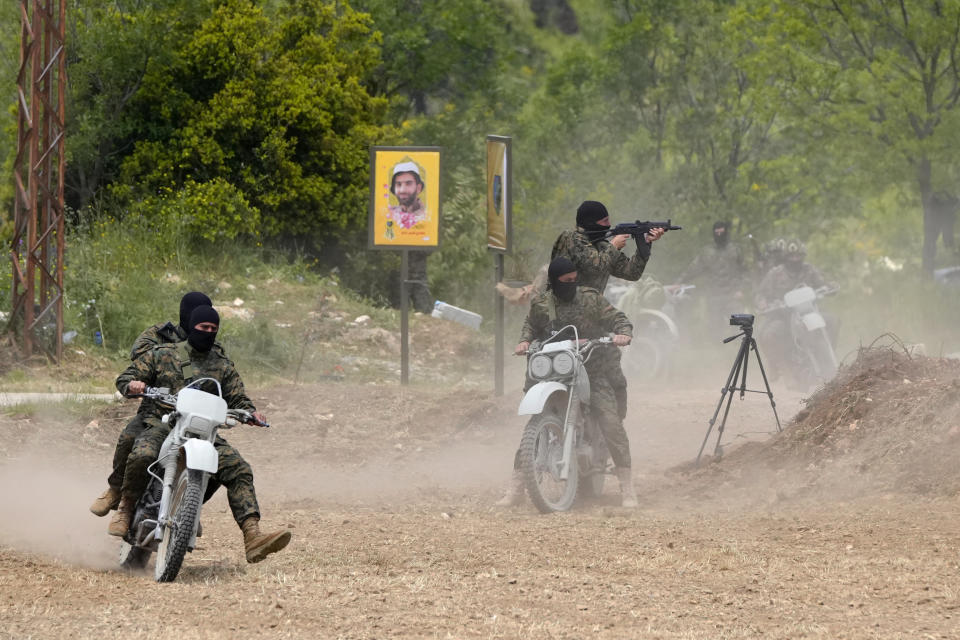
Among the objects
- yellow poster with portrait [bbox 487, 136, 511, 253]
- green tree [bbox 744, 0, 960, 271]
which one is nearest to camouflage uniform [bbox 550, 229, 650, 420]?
yellow poster with portrait [bbox 487, 136, 511, 253]

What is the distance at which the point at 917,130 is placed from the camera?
968 inches

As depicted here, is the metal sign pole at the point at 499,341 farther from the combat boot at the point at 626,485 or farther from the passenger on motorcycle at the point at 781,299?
the combat boot at the point at 626,485

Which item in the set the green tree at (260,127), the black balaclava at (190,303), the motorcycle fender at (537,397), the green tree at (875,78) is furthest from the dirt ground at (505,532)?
the green tree at (875,78)

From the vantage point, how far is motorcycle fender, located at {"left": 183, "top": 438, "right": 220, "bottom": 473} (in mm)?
7234

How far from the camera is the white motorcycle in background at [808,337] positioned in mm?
16719

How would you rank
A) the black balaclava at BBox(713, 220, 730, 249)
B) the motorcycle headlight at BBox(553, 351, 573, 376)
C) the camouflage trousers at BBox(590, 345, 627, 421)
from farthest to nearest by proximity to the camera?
the black balaclava at BBox(713, 220, 730, 249), the camouflage trousers at BBox(590, 345, 627, 421), the motorcycle headlight at BBox(553, 351, 573, 376)

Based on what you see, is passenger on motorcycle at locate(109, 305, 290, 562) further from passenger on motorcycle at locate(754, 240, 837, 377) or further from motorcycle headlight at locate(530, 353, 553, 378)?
passenger on motorcycle at locate(754, 240, 837, 377)

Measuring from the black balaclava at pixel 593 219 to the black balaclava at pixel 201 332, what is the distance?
347cm

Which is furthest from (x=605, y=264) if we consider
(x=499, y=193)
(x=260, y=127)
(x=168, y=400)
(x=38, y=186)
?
(x=260, y=127)

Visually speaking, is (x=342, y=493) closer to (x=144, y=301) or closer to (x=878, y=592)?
(x=878, y=592)

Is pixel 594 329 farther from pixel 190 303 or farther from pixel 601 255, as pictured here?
pixel 190 303

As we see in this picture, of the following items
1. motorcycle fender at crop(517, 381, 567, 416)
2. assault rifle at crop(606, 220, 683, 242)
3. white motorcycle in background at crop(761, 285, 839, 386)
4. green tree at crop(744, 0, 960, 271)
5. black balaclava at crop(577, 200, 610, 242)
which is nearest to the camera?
motorcycle fender at crop(517, 381, 567, 416)

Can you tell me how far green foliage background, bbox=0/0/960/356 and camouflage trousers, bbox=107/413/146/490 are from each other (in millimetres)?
9771

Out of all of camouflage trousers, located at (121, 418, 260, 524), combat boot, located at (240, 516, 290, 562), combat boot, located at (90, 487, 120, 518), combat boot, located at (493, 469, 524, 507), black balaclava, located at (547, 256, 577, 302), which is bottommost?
combat boot, located at (493, 469, 524, 507)
